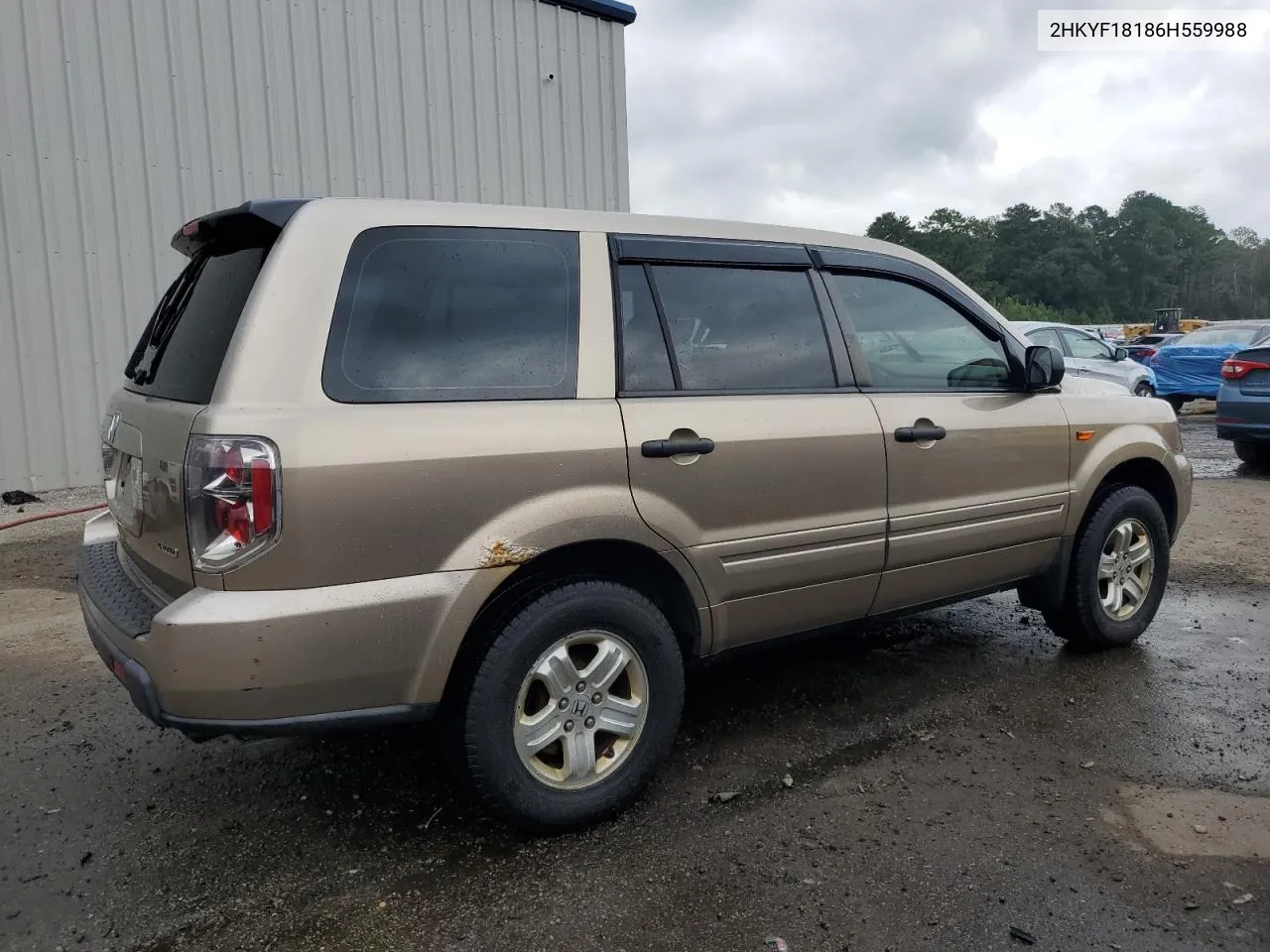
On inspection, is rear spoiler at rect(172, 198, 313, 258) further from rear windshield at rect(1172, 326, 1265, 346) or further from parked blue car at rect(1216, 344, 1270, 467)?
rear windshield at rect(1172, 326, 1265, 346)

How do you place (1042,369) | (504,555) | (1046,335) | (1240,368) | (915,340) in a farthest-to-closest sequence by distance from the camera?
(1046,335)
(1240,368)
(1042,369)
(915,340)
(504,555)

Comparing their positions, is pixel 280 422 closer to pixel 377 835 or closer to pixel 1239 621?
pixel 377 835

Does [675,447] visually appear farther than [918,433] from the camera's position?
No

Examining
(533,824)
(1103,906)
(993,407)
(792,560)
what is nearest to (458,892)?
(533,824)

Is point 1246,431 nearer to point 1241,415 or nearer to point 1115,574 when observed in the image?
point 1241,415

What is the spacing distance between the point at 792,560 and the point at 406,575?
4.48 ft

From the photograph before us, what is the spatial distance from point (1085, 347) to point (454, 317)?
520 inches

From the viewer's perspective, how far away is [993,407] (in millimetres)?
3885

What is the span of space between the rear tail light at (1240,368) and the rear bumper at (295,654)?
996cm

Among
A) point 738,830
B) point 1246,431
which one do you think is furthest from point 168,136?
point 1246,431

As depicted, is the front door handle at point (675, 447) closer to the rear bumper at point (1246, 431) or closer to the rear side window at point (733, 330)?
the rear side window at point (733, 330)

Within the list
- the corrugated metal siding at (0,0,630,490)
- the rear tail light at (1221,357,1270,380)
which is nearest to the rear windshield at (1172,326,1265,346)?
the rear tail light at (1221,357,1270,380)

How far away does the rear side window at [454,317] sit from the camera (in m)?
2.54

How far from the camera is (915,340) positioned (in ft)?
12.6
